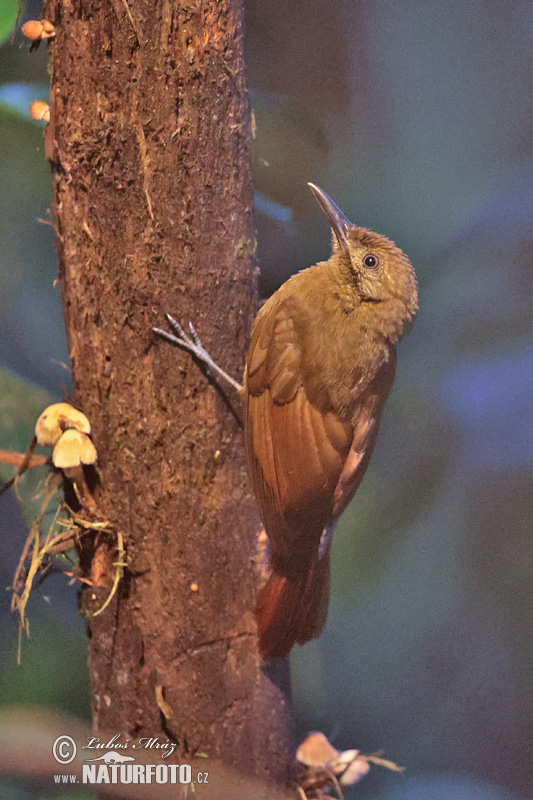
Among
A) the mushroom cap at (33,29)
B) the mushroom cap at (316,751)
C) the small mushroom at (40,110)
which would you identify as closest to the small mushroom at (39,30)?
the mushroom cap at (33,29)

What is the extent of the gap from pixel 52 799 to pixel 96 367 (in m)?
1.08

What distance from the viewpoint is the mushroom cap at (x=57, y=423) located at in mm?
1353

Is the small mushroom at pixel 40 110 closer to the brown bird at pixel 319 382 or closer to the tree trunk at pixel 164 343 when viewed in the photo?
the tree trunk at pixel 164 343

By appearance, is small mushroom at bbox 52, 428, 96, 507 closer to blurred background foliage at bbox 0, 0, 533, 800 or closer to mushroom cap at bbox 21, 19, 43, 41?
blurred background foliage at bbox 0, 0, 533, 800

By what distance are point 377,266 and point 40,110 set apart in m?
0.83

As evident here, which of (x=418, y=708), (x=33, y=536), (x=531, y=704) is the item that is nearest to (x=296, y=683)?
(x=418, y=708)

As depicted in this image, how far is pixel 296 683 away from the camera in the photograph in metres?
1.55

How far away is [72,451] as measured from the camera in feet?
4.36

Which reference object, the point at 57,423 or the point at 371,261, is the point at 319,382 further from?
the point at 57,423

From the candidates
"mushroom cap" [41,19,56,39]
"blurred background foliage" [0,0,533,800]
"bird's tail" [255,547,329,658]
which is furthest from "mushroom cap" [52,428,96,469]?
"mushroom cap" [41,19,56,39]

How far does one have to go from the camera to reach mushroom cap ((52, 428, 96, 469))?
1330 mm

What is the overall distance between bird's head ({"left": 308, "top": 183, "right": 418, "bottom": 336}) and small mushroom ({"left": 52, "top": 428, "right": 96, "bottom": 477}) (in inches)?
27.8

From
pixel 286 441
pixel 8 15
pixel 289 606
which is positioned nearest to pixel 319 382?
pixel 286 441

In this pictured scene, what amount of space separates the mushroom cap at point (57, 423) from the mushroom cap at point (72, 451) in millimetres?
17
